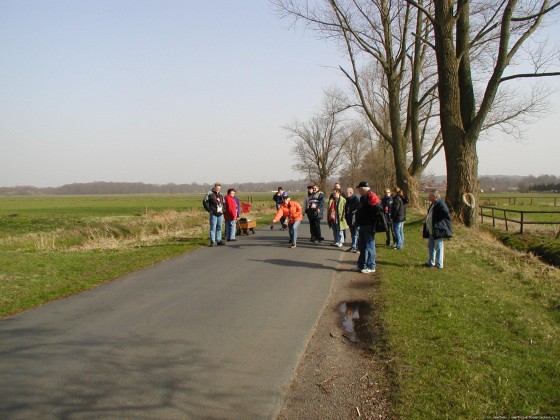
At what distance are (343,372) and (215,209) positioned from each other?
9749mm

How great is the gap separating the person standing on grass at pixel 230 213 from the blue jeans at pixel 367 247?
18.4 ft

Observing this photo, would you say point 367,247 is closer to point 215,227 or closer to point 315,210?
point 315,210


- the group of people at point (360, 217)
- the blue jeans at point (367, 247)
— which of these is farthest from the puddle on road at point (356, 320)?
the group of people at point (360, 217)

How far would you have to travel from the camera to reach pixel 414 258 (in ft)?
38.1

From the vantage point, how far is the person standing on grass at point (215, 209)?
14.1 metres

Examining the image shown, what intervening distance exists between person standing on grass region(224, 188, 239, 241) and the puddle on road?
775 centimetres

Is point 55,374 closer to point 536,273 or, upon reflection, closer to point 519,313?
point 519,313

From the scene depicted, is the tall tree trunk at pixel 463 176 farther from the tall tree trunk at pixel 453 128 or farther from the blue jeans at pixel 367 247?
the blue jeans at pixel 367 247

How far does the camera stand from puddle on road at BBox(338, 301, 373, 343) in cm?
587

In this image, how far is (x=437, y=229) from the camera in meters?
10.3

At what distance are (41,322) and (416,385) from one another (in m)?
4.82

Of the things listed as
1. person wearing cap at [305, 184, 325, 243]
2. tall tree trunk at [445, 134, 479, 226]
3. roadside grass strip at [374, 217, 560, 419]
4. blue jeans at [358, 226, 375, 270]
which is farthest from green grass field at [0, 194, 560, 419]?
tall tree trunk at [445, 134, 479, 226]

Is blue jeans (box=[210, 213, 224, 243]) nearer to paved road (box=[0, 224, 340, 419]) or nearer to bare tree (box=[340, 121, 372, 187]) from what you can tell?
paved road (box=[0, 224, 340, 419])

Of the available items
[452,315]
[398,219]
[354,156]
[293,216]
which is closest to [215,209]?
[293,216]
